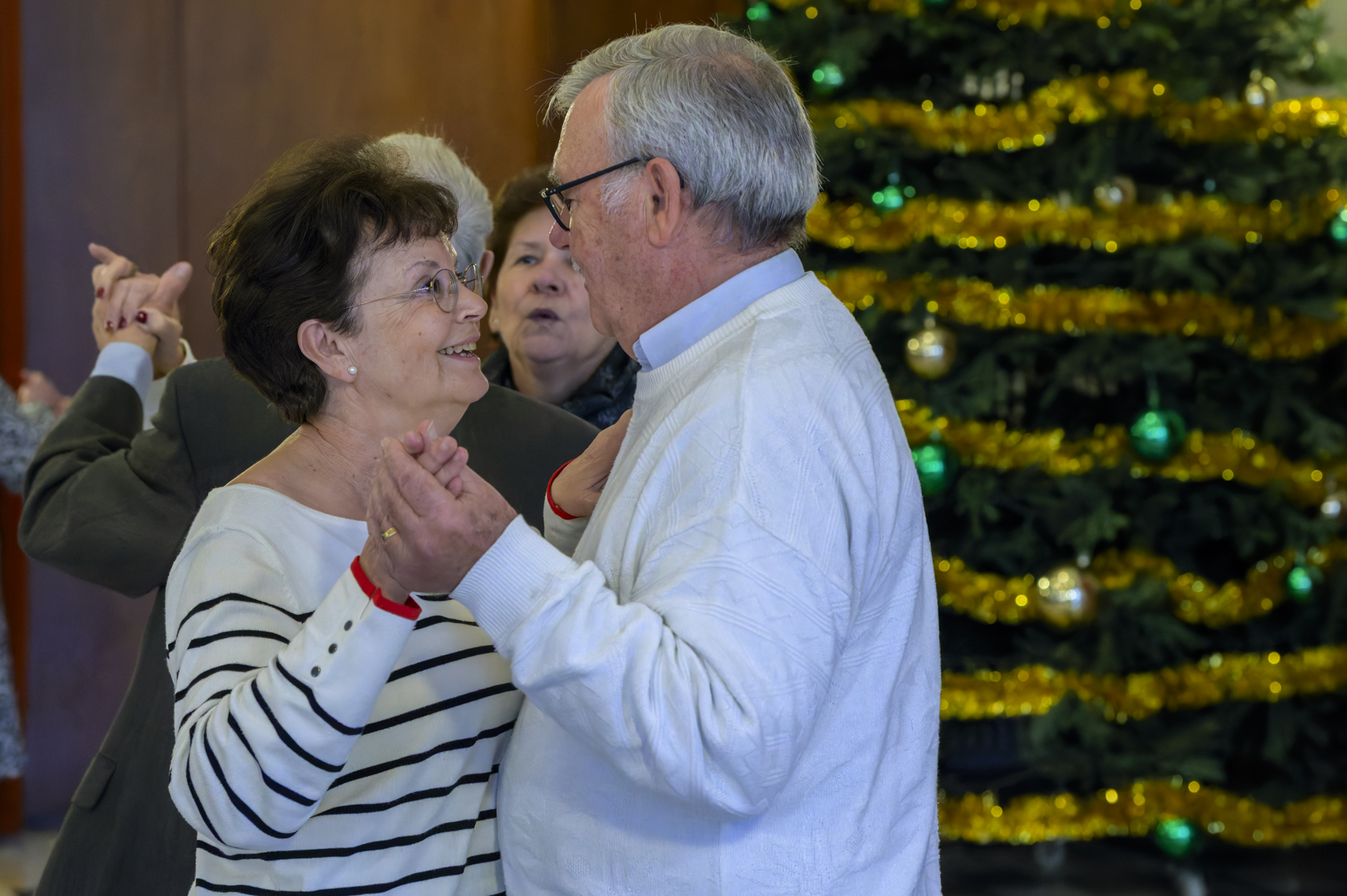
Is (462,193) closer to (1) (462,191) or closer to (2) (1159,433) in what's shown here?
(1) (462,191)

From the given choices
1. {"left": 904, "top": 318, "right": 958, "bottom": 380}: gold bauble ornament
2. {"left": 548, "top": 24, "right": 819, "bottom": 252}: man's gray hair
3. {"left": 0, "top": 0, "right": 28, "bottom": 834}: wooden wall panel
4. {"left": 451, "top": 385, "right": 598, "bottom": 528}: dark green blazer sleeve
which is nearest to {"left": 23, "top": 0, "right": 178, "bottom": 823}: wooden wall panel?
{"left": 0, "top": 0, "right": 28, "bottom": 834}: wooden wall panel

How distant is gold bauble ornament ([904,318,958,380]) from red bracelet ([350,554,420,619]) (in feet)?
8.09

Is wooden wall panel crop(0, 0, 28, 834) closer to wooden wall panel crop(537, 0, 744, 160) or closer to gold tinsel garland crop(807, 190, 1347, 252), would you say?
wooden wall panel crop(537, 0, 744, 160)

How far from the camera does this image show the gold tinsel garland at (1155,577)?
11.6ft

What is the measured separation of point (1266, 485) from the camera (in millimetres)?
3641

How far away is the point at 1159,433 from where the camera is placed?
11.5 ft

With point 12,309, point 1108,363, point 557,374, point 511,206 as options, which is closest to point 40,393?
point 12,309

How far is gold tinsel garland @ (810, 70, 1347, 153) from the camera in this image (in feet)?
11.4

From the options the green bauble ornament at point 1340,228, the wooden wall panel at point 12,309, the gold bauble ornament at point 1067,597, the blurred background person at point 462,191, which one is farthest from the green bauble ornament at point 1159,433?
the wooden wall panel at point 12,309

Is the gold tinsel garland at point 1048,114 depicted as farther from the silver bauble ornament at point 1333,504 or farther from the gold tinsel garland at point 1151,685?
the gold tinsel garland at point 1151,685

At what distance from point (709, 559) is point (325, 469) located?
2.07ft

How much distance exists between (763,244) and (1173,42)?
281 centimetres

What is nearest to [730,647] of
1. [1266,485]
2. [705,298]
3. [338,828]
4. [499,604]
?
[499,604]

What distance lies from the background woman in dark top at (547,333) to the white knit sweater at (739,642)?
4.12 feet
